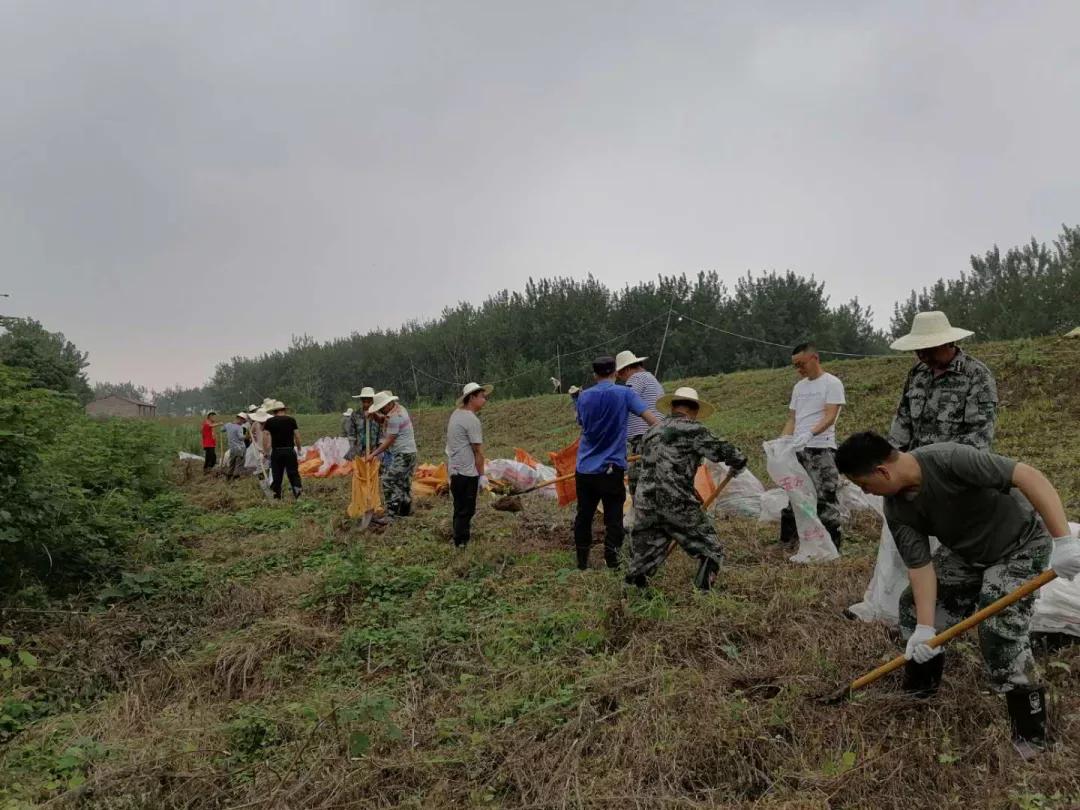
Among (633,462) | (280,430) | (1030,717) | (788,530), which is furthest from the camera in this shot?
(280,430)

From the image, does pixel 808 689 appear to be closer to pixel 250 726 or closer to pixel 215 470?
pixel 250 726

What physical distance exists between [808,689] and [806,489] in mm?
2210

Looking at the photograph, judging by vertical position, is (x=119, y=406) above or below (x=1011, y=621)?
above

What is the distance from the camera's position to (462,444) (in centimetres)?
586

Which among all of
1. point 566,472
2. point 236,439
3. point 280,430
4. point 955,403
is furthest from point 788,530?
point 236,439

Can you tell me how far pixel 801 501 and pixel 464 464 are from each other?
270cm

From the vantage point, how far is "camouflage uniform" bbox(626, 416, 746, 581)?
4035 millimetres

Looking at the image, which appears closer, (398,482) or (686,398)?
(686,398)

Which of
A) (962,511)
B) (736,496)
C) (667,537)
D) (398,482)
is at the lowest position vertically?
(736,496)

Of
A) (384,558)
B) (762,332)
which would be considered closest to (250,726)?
(384,558)

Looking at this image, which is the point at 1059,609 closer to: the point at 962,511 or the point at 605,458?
the point at 962,511

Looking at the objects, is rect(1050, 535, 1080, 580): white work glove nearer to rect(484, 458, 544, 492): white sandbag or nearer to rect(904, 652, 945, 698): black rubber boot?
rect(904, 652, 945, 698): black rubber boot

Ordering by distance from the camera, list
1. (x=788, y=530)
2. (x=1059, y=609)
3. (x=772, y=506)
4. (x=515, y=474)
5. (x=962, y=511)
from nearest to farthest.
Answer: (x=962, y=511) < (x=1059, y=609) < (x=788, y=530) < (x=772, y=506) < (x=515, y=474)

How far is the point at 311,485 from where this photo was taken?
1100 centimetres
